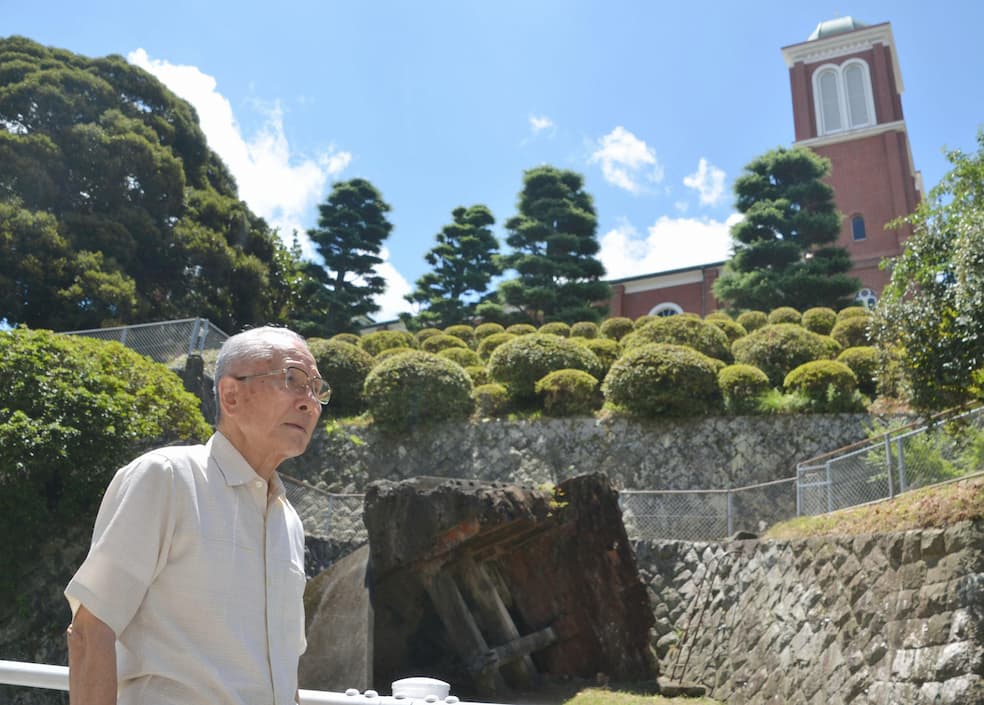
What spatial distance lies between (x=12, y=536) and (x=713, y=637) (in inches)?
366

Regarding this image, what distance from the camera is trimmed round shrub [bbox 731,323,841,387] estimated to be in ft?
58.0

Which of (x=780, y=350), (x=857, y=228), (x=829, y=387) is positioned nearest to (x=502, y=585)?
(x=829, y=387)

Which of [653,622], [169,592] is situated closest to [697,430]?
[653,622]

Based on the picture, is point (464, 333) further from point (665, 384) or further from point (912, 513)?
point (912, 513)

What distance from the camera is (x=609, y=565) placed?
11.1m

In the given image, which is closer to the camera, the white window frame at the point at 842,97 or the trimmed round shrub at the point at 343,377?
the trimmed round shrub at the point at 343,377

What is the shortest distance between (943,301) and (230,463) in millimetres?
9345

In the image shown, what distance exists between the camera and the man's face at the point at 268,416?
2.16m

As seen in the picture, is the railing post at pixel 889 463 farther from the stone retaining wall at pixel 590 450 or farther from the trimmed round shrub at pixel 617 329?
the trimmed round shrub at pixel 617 329

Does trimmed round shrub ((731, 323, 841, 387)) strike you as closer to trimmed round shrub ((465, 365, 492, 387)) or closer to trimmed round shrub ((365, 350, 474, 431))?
trimmed round shrub ((465, 365, 492, 387))

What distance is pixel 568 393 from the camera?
17141 millimetres

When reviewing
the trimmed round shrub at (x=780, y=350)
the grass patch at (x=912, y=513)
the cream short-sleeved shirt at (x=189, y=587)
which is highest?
the trimmed round shrub at (x=780, y=350)

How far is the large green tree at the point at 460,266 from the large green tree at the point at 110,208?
9407 mm

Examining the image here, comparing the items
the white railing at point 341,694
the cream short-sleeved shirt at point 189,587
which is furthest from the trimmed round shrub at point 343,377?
the cream short-sleeved shirt at point 189,587
